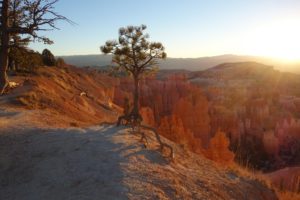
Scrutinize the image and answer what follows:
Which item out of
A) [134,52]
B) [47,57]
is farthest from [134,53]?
[47,57]

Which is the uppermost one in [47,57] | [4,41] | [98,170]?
[4,41]

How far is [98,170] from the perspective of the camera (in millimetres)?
9414

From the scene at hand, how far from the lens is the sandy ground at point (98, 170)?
8711 millimetres

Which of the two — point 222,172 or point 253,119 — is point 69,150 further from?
point 253,119

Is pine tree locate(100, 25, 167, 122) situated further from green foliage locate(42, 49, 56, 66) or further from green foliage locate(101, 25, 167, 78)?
green foliage locate(42, 49, 56, 66)

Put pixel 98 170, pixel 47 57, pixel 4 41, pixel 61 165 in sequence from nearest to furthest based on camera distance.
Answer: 1. pixel 98 170
2. pixel 61 165
3. pixel 4 41
4. pixel 47 57

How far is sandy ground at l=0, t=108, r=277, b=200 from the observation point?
8711 millimetres

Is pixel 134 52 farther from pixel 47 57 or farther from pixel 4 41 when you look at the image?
pixel 47 57

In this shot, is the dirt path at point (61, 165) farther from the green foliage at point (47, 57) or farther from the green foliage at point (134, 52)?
the green foliage at point (47, 57)

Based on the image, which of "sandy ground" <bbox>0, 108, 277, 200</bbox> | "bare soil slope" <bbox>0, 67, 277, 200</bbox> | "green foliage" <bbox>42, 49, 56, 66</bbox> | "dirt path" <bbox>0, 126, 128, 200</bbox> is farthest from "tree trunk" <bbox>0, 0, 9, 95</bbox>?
"green foliage" <bbox>42, 49, 56, 66</bbox>

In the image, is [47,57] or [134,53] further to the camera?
[47,57]

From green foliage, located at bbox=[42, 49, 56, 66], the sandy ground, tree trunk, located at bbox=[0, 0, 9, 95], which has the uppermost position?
tree trunk, located at bbox=[0, 0, 9, 95]

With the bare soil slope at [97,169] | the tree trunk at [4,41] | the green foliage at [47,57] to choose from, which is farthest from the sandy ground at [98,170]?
the green foliage at [47,57]

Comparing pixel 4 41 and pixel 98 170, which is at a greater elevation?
pixel 4 41
